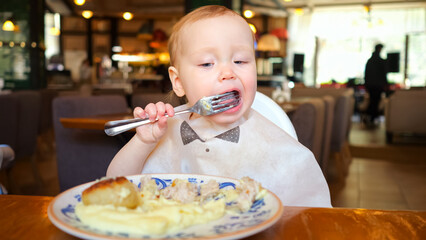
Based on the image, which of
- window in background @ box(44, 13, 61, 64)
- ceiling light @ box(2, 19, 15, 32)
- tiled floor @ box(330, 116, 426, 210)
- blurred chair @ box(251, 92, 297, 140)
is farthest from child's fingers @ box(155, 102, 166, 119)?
window in background @ box(44, 13, 61, 64)

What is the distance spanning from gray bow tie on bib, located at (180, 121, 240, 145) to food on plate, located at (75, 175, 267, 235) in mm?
487

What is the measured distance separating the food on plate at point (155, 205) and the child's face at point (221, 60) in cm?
40

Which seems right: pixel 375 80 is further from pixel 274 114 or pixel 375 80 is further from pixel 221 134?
pixel 221 134

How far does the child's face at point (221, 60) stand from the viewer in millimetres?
962

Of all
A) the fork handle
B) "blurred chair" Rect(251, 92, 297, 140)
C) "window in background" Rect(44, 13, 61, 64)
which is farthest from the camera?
"window in background" Rect(44, 13, 61, 64)

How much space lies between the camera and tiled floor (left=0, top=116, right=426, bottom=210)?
11.6 ft

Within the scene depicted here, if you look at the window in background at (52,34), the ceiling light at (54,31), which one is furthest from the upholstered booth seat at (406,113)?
the window in background at (52,34)

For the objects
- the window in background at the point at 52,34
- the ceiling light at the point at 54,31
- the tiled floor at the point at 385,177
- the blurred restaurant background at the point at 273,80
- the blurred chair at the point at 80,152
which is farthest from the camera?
the window in background at the point at 52,34

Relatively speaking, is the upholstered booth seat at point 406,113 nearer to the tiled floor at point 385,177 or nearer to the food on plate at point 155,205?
the tiled floor at point 385,177

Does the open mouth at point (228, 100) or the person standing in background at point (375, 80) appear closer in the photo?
the open mouth at point (228, 100)

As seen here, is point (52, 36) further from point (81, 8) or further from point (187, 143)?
point (187, 143)

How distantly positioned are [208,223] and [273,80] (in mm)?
11048

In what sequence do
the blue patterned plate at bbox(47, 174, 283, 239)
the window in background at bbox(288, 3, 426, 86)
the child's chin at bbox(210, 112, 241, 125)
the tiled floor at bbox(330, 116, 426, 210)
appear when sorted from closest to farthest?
1. the blue patterned plate at bbox(47, 174, 283, 239)
2. the child's chin at bbox(210, 112, 241, 125)
3. the tiled floor at bbox(330, 116, 426, 210)
4. the window in background at bbox(288, 3, 426, 86)

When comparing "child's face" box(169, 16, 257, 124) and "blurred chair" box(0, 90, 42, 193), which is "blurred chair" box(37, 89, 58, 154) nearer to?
"blurred chair" box(0, 90, 42, 193)
